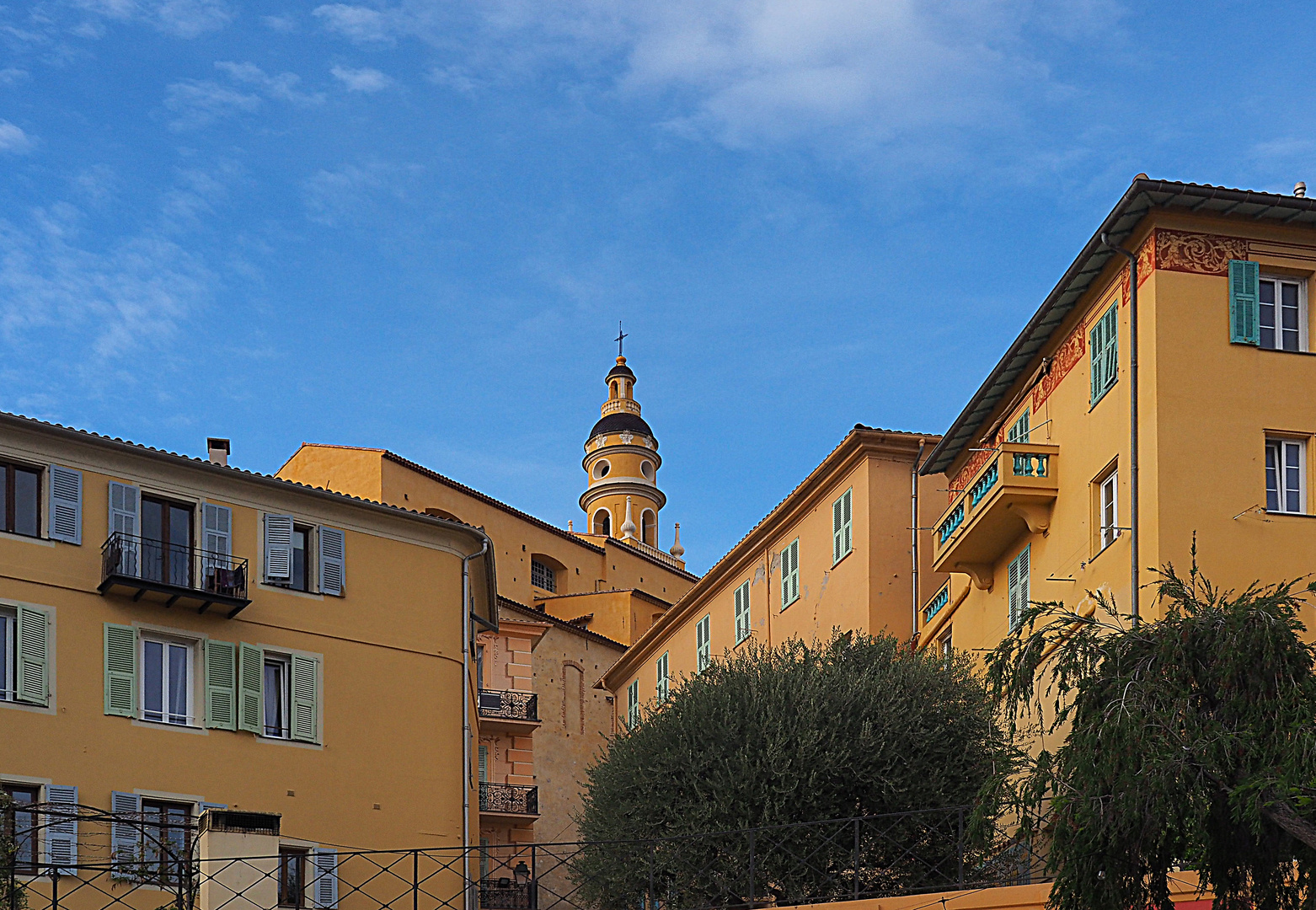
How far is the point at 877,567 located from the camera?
119 feet

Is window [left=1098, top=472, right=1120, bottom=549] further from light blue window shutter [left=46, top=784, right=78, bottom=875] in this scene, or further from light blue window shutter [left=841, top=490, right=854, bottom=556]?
light blue window shutter [left=46, top=784, right=78, bottom=875]

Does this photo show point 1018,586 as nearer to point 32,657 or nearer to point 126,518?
point 126,518

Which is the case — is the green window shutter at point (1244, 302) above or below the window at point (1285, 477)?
above

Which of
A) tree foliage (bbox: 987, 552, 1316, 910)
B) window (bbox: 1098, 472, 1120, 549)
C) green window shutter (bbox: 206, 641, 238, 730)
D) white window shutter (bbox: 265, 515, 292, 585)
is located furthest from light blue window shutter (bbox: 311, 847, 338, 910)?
tree foliage (bbox: 987, 552, 1316, 910)

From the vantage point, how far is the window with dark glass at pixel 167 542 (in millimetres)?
29906

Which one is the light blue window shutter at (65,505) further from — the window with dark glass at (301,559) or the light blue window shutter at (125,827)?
the light blue window shutter at (125,827)

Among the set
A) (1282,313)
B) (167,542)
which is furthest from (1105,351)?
(167,542)

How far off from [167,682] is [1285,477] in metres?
17.5

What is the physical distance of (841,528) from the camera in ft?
125

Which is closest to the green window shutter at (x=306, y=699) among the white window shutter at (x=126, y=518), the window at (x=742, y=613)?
the white window shutter at (x=126, y=518)

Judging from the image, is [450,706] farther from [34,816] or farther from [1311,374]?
[1311,374]

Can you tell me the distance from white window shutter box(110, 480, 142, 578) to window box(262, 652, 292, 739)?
2857 millimetres

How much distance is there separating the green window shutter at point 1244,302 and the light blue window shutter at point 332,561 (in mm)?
15573

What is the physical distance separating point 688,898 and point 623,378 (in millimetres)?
59642
